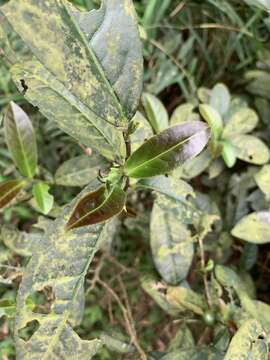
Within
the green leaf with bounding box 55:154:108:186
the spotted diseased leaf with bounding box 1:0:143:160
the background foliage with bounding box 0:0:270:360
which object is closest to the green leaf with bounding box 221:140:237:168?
the background foliage with bounding box 0:0:270:360

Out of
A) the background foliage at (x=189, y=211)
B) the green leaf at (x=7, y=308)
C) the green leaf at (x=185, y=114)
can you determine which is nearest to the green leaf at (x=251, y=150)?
the background foliage at (x=189, y=211)

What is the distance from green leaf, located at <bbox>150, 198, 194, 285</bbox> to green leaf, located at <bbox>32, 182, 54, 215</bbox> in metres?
0.22

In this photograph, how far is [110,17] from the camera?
2.40 feet

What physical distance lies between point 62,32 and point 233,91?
0.78 metres

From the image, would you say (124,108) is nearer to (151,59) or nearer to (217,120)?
(217,120)

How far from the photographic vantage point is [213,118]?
1.13 m

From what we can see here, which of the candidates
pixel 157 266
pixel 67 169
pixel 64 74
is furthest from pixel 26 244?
pixel 64 74

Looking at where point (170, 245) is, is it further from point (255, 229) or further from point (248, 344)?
point (248, 344)

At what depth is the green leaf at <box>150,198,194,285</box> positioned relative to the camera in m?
1.12

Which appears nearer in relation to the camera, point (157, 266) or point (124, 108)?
point (124, 108)

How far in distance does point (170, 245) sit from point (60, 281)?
1.12 feet

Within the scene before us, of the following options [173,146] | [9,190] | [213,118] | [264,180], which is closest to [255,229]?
[264,180]

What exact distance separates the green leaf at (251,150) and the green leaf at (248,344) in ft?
1.24

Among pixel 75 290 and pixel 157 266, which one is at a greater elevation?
pixel 75 290
